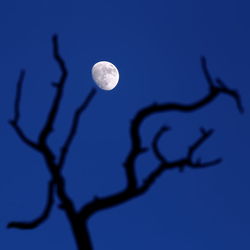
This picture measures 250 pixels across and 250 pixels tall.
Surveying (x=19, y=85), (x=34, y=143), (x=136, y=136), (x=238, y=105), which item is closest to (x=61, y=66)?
(x=19, y=85)

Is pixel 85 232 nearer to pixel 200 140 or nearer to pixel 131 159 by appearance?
pixel 131 159

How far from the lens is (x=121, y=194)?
606 cm

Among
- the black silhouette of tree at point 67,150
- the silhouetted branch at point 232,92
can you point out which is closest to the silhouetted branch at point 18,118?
the black silhouette of tree at point 67,150

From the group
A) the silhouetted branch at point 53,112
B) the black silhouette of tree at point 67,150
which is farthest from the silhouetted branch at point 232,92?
the silhouetted branch at point 53,112

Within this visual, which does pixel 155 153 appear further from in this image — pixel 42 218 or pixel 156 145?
pixel 42 218

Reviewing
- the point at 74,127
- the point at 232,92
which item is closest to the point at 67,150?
the point at 74,127

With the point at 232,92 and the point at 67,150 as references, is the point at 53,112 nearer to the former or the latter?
the point at 67,150

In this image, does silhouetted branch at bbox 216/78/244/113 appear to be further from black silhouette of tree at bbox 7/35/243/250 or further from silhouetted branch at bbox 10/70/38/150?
silhouetted branch at bbox 10/70/38/150

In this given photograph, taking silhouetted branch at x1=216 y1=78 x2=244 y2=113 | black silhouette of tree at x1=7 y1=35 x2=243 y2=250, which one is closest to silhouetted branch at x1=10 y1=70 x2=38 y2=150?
black silhouette of tree at x1=7 y1=35 x2=243 y2=250

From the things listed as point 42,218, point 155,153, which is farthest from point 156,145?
point 42,218

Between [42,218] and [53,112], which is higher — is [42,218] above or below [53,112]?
below

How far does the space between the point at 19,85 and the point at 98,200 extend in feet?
7.66

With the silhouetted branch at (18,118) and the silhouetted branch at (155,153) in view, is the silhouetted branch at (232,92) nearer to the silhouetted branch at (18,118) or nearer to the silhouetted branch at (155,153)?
the silhouetted branch at (155,153)

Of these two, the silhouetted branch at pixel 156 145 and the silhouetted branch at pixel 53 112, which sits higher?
the silhouetted branch at pixel 53 112
